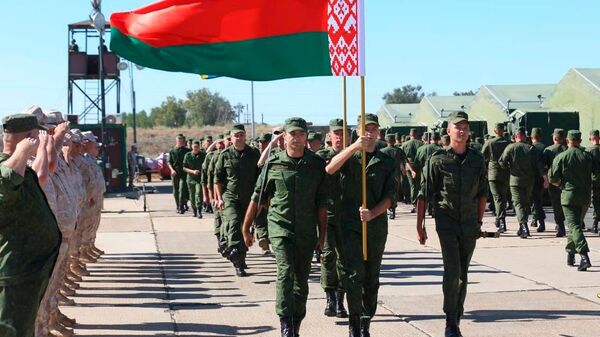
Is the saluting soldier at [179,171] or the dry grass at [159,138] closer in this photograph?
the saluting soldier at [179,171]

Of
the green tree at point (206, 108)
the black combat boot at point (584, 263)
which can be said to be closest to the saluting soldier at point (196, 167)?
the black combat boot at point (584, 263)

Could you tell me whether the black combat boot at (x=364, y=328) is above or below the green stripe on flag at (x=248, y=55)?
below

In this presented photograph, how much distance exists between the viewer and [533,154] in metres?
→ 17.3

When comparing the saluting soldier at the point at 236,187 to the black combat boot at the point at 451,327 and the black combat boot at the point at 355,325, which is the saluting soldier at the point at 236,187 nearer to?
the black combat boot at the point at 355,325

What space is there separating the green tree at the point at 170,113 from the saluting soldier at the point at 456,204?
4467 inches

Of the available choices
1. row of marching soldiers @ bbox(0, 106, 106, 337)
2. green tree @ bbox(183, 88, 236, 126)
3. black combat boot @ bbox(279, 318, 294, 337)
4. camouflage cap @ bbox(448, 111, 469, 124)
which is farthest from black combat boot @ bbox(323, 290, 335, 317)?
green tree @ bbox(183, 88, 236, 126)

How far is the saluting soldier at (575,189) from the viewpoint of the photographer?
12.3m

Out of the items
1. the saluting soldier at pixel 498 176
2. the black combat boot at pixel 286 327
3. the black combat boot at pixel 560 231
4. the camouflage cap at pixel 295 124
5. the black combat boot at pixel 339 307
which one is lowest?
the black combat boot at pixel 560 231

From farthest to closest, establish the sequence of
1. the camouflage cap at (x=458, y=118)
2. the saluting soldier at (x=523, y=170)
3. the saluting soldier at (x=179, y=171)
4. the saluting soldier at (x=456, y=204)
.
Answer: the saluting soldier at (x=179, y=171) → the saluting soldier at (x=523, y=170) → the camouflage cap at (x=458, y=118) → the saluting soldier at (x=456, y=204)

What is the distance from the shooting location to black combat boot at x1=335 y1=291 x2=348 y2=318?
30.9 feet

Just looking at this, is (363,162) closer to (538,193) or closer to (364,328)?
(364,328)

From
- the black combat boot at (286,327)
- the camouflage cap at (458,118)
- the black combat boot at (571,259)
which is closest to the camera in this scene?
the black combat boot at (286,327)

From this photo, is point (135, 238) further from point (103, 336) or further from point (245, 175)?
point (103, 336)

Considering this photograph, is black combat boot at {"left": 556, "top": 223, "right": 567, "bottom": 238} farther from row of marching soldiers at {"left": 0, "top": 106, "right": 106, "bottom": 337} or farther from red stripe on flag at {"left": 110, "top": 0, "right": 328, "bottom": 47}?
row of marching soldiers at {"left": 0, "top": 106, "right": 106, "bottom": 337}
